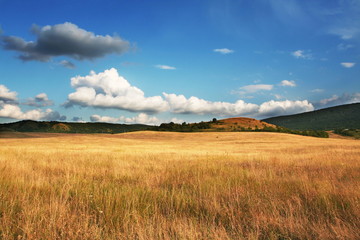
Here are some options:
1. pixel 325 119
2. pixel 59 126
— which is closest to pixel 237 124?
pixel 325 119

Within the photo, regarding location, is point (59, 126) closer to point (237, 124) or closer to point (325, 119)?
point (237, 124)

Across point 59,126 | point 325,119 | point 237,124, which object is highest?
point 325,119

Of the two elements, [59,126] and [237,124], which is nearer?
[237,124]

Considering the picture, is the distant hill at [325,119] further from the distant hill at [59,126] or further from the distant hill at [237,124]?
the distant hill at [59,126]

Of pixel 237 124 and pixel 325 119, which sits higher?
pixel 325 119

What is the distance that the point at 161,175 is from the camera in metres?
8.67

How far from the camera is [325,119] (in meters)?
154

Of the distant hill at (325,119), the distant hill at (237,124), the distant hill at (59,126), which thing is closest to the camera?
the distant hill at (237,124)

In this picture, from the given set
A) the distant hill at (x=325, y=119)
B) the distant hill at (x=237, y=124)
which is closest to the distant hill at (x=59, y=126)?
the distant hill at (x=237, y=124)

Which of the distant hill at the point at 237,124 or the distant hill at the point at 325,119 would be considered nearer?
the distant hill at the point at 237,124

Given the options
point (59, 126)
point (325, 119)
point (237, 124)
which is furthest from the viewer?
point (325, 119)

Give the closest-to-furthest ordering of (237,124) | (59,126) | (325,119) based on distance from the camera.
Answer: (237,124), (59,126), (325,119)

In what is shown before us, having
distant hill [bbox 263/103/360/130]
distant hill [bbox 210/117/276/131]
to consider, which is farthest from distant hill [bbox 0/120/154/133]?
distant hill [bbox 263/103/360/130]

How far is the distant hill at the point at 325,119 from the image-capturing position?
13888 cm
